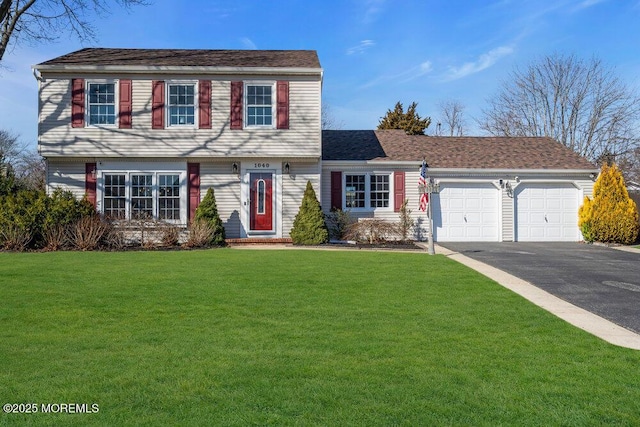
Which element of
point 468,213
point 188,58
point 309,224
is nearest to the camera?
point 309,224

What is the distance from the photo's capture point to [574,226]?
1873 centimetres

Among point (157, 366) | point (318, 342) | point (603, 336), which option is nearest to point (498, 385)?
point (318, 342)

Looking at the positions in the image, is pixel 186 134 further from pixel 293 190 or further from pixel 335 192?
pixel 335 192

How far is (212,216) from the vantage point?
15938mm

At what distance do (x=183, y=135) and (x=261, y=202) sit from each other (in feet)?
11.3

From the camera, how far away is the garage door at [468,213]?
60.6 feet

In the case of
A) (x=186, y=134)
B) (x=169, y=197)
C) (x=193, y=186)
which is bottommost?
(x=169, y=197)

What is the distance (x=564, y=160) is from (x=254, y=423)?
63.1ft

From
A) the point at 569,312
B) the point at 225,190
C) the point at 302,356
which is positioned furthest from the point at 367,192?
the point at 302,356

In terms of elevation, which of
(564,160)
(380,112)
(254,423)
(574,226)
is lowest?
(254,423)

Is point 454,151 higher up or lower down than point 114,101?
lower down

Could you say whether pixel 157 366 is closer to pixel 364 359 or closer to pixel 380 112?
pixel 364 359

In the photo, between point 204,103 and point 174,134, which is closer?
point 174,134

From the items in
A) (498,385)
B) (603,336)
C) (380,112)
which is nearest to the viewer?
(498,385)
